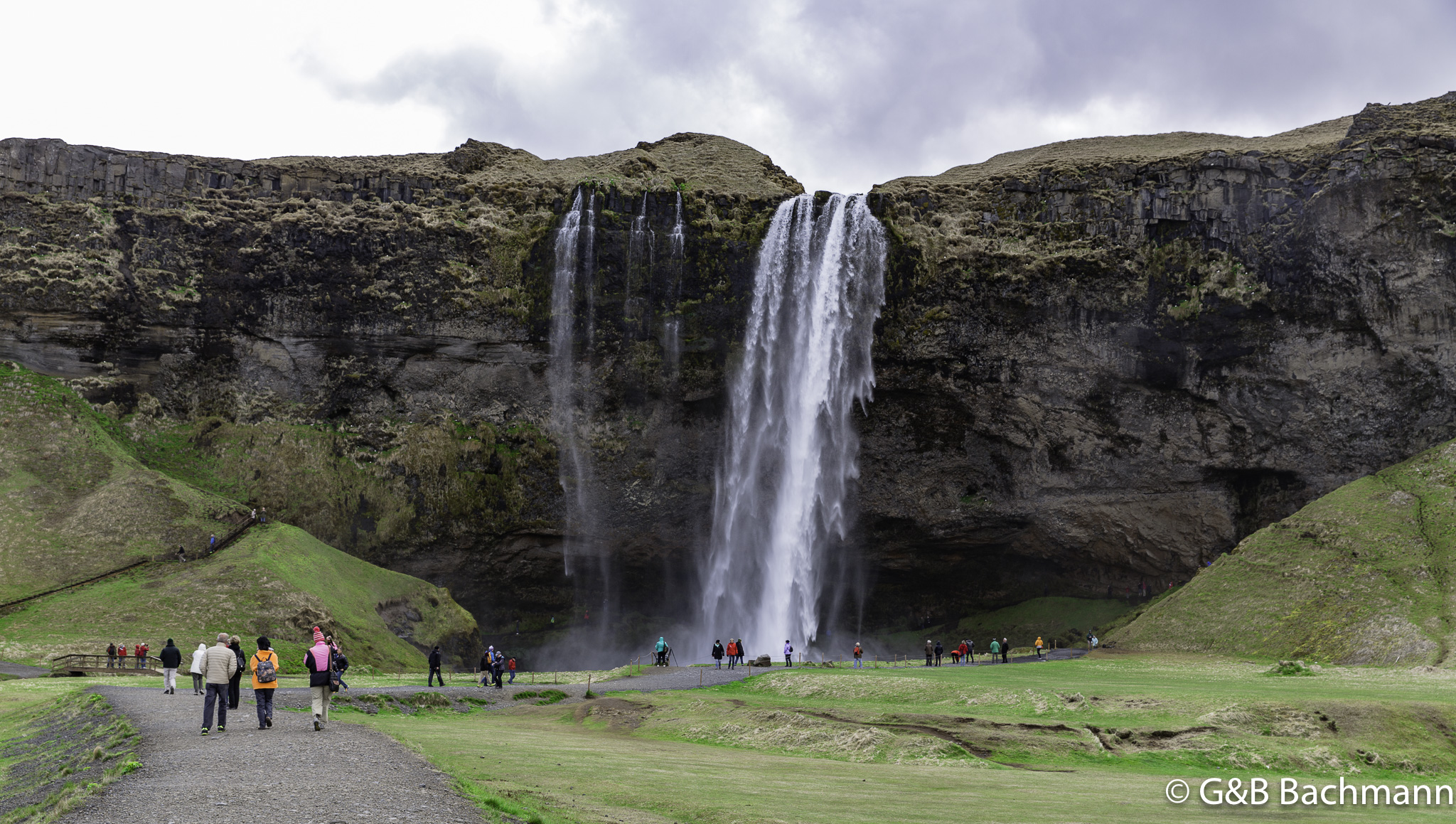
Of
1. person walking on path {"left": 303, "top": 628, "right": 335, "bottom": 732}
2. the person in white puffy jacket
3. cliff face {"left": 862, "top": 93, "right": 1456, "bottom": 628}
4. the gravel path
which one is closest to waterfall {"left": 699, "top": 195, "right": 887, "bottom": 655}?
cliff face {"left": 862, "top": 93, "right": 1456, "bottom": 628}

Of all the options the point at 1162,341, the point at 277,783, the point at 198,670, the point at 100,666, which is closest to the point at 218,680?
the point at 277,783

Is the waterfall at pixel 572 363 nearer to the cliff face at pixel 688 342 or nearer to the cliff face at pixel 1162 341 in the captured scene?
the cliff face at pixel 688 342

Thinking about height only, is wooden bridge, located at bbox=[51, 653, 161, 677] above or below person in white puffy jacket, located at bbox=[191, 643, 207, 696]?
below

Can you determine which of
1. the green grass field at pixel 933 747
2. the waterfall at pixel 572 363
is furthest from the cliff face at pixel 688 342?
the green grass field at pixel 933 747

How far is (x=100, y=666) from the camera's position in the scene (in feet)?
143

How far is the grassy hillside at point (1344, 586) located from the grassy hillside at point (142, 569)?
40.3 m

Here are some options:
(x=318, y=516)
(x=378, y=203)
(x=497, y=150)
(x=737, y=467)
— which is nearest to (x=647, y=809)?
(x=737, y=467)

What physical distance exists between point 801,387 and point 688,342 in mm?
7823

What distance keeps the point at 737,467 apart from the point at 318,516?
27.3 m

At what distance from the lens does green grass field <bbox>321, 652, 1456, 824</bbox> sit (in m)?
14.9

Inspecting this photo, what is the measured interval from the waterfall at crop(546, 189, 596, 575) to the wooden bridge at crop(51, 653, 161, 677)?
29.3 meters

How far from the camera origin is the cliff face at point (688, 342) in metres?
61.6

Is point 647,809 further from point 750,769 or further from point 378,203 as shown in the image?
point 378,203

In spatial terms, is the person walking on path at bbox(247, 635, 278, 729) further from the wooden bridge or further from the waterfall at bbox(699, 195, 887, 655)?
the waterfall at bbox(699, 195, 887, 655)
